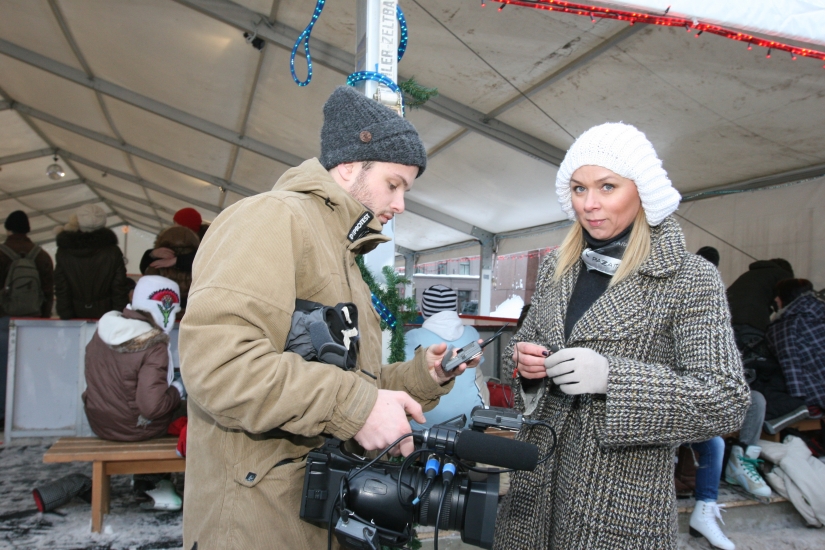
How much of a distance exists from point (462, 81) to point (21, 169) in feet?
41.8

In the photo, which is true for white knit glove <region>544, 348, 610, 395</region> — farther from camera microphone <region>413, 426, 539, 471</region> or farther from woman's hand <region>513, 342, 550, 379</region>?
camera microphone <region>413, 426, 539, 471</region>

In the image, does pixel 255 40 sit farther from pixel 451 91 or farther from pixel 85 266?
pixel 85 266

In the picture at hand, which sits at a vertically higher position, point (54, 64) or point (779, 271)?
point (54, 64)

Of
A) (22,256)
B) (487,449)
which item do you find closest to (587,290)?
(487,449)

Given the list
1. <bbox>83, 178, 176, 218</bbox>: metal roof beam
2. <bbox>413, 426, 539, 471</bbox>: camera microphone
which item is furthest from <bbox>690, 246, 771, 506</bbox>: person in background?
<bbox>83, 178, 176, 218</bbox>: metal roof beam

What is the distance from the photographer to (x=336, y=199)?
1221 millimetres

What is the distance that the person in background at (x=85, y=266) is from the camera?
15.2ft

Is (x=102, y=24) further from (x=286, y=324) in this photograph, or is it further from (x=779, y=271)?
(x=779, y=271)

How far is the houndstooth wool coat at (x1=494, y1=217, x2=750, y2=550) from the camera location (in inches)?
44.4

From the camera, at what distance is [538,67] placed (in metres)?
4.07

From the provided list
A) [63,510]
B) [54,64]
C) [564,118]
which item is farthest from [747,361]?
[54,64]

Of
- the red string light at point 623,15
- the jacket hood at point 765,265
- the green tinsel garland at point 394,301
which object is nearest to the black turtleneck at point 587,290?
the green tinsel garland at point 394,301

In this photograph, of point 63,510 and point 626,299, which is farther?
point 63,510

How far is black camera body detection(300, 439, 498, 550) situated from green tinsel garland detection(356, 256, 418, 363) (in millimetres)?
1481
